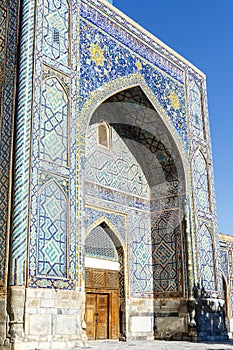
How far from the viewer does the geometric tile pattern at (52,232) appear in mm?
6512

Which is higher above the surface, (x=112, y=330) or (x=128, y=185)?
(x=128, y=185)

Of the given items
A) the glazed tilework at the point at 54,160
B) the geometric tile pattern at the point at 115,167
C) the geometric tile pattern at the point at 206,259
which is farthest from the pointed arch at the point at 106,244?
the glazed tilework at the point at 54,160

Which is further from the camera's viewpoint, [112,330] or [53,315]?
[112,330]

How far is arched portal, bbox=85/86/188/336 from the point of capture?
925 centimetres

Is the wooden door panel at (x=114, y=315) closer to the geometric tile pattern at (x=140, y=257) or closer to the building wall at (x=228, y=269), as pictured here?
the geometric tile pattern at (x=140, y=257)

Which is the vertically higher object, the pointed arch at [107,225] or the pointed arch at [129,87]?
the pointed arch at [129,87]

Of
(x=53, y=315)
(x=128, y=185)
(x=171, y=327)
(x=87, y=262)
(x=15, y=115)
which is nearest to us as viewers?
(x=53, y=315)

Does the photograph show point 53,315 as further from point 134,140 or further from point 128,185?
point 134,140

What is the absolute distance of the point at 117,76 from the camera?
892 cm

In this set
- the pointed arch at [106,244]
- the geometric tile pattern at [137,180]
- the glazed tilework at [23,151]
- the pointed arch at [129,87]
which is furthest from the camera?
the geometric tile pattern at [137,180]

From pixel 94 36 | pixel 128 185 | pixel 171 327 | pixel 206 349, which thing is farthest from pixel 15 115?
pixel 171 327

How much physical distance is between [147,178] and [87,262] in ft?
8.61

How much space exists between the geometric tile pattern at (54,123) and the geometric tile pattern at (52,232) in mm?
462

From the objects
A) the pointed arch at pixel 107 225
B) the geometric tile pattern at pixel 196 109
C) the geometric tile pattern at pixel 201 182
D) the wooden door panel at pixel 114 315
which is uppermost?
the geometric tile pattern at pixel 196 109
